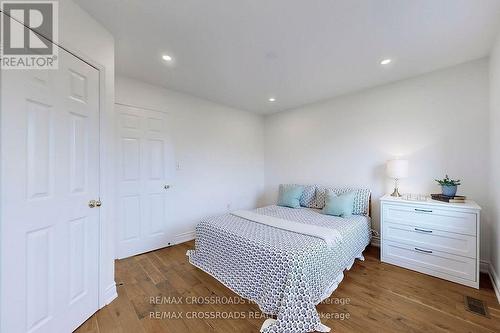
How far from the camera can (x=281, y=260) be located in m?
1.62

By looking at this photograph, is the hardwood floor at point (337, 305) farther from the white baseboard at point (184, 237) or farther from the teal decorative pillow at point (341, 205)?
the white baseboard at point (184, 237)

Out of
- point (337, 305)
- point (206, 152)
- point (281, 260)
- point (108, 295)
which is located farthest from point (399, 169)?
point (108, 295)

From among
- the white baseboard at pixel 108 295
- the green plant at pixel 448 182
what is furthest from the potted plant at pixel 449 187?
the white baseboard at pixel 108 295

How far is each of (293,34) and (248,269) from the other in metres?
2.25

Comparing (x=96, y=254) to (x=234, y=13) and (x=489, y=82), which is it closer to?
(x=234, y=13)

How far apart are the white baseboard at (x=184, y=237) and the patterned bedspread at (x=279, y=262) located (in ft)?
2.70

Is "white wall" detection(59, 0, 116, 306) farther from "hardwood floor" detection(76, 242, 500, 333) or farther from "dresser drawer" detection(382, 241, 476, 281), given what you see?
"dresser drawer" detection(382, 241, 476, 281)

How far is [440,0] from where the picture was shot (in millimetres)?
1485

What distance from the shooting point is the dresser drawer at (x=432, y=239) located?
6.71 ft

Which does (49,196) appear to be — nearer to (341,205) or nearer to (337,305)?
(337,305)

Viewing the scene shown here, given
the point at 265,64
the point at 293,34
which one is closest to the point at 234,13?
the point at 293,34

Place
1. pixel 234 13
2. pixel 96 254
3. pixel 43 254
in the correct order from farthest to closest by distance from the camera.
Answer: pixel 96 254, pixel 234 13, pixel 43 254

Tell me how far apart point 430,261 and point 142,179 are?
3.79 metres

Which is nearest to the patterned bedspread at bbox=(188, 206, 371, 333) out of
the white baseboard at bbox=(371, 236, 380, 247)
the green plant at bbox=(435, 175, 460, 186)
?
the white baseboard at bbox=(371, 236, 380, 247)
